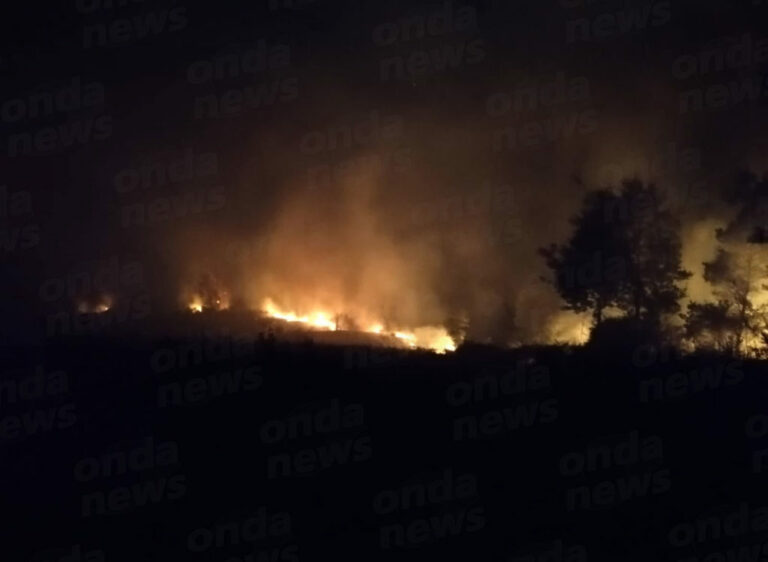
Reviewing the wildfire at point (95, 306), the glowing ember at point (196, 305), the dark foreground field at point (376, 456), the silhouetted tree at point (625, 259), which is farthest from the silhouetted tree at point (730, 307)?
the wildfire at point (95, 306)

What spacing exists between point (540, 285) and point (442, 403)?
11313 millimetres

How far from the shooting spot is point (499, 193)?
3188 centimetres

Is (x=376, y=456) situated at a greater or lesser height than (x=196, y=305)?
lesser

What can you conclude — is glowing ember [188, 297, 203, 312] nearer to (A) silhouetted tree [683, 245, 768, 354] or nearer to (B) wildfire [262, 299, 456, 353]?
(B) wildfire [262, 299, 456, 353]

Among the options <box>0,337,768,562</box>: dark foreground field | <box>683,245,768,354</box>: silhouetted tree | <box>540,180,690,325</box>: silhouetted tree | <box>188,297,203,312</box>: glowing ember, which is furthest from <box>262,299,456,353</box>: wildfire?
<box>0,337,768,562</box>: dark foreground field

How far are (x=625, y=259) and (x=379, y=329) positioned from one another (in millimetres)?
8334

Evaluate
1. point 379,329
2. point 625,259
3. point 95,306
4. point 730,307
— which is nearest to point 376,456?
point 95,306

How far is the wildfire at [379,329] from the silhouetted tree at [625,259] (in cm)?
378

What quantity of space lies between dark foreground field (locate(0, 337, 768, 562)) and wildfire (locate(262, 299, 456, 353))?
22.6 ft

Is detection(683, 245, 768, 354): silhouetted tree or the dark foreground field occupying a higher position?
detection(683, 245, 768, 354): silhouetted tree

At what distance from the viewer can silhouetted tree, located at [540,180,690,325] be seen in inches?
1063

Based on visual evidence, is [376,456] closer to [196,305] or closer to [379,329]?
A: [196,305]

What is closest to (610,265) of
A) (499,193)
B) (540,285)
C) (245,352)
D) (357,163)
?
(540,285)

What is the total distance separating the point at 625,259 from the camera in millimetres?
26766
